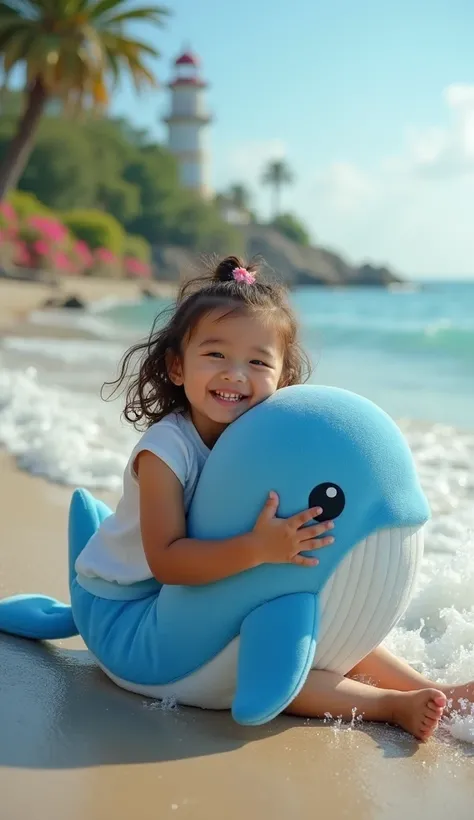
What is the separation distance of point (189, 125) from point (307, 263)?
20906mm

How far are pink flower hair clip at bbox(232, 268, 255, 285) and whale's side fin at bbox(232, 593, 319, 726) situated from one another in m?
0.93

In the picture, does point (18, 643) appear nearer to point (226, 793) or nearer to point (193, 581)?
point (193, 581)

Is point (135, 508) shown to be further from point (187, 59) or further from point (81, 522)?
point (187, 59)

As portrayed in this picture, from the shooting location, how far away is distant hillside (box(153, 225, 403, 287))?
3310 inches

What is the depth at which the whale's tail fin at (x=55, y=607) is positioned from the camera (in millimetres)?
3189

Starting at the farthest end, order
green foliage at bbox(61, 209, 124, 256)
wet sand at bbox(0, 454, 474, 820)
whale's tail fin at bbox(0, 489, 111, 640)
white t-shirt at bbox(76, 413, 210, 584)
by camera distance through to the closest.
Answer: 1. green foliage at bbox(61, 209, 124, 256)
2. whale's tail fin at bbox(0, 489, 111, 640)
3. white t-shirt at bbox(76, 413, 210, 584)
4. wet sand at bbox(0, 454, 474, 820)

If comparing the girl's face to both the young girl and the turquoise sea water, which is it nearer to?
the young girl

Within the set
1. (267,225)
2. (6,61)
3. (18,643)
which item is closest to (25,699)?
(18,643)

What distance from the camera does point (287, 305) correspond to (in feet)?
9.50

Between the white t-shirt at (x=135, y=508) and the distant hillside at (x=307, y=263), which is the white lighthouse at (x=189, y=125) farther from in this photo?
the white t-shirt at (x=135, y=508)

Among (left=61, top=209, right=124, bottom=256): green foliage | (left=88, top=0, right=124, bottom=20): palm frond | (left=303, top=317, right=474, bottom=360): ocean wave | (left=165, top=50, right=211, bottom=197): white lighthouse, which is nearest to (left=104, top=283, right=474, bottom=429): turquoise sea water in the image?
(left=303, top=317, right=474, bottom=360): ocean wave

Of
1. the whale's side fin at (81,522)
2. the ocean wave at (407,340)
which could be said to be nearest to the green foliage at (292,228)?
the ocean wave at (407,340)

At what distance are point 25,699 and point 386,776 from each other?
99 centimetres

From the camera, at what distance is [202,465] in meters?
2.79
